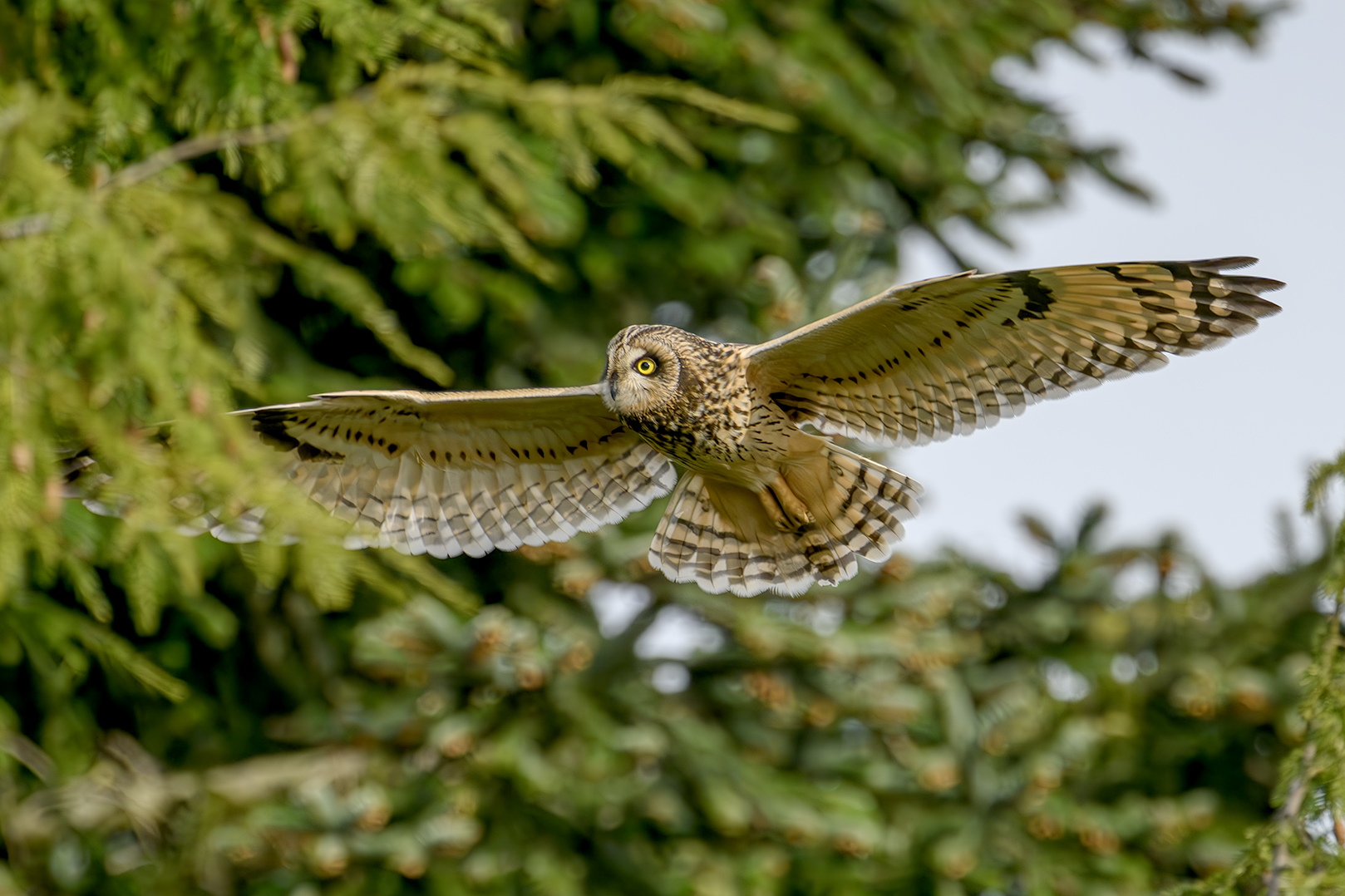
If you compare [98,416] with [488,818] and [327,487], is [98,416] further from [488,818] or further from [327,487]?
[488,818]

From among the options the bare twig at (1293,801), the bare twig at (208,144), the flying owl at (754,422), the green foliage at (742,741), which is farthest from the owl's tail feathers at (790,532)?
the bare twig at (1293,801)

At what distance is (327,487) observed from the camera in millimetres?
3688

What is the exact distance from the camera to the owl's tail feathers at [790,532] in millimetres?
3709

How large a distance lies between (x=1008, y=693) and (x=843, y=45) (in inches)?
99.0

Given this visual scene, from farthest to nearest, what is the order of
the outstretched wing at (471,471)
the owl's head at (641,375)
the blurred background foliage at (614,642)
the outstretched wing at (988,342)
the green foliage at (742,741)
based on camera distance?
the green foliage at (742,741) < the blurred background foliage at (614,642) < the outstretched wing at (471,471) < the owl's head at (641,375) < the outstretched wing at (988,342)

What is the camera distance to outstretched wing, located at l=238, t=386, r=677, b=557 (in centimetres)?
359

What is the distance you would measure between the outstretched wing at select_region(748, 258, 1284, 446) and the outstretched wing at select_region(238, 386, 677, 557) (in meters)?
0.48

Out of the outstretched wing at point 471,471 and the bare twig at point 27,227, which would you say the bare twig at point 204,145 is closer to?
the bare twig at point 27,227

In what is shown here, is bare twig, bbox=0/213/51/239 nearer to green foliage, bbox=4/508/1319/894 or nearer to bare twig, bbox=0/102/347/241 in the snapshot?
bare twig, bbox=0/102/347/241

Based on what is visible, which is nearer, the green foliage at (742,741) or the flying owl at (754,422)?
the flying owl at (754,422)

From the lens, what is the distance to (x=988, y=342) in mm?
3188

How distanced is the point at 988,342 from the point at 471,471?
4.38 feet

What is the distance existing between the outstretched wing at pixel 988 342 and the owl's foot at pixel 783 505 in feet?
0.80

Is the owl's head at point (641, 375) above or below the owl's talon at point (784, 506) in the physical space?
above
